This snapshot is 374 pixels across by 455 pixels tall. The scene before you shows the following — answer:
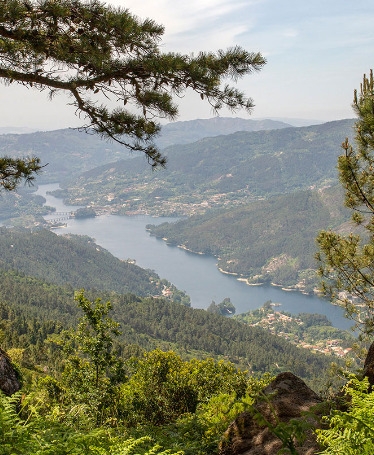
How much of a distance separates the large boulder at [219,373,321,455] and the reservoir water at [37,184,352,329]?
10057 cm

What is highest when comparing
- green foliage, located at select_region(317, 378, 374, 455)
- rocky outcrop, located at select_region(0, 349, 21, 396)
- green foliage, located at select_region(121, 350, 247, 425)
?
green foliage, located at select_region(317, 378, 374, 455)

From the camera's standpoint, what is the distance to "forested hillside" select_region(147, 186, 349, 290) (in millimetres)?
146125

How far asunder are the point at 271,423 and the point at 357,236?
4.34 m

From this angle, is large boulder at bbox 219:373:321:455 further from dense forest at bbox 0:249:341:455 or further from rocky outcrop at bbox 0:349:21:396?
rocky outcrop at bbox 0:349:21:396

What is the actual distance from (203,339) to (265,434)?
78178 millimetres

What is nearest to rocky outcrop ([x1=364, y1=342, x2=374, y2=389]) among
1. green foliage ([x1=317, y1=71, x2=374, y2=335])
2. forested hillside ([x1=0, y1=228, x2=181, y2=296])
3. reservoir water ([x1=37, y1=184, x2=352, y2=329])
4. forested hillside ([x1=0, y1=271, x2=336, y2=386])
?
green foliage ([x1=317, y1=71, x2=374, y2=335])

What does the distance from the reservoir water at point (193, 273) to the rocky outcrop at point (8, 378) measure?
332 feet

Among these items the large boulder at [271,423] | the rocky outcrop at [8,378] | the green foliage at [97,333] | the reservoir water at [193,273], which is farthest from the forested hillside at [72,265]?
the large boulder at [271,423]

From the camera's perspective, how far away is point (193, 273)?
132375mm

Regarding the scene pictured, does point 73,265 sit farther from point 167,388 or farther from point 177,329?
point 167,388

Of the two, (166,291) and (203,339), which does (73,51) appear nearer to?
(203,339)

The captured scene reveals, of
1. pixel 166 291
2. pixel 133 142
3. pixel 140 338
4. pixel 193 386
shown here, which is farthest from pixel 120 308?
pixel 133 142

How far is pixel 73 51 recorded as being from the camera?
505 cm

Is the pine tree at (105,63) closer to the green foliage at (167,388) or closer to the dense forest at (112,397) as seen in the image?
the dense forest at (112,397)
